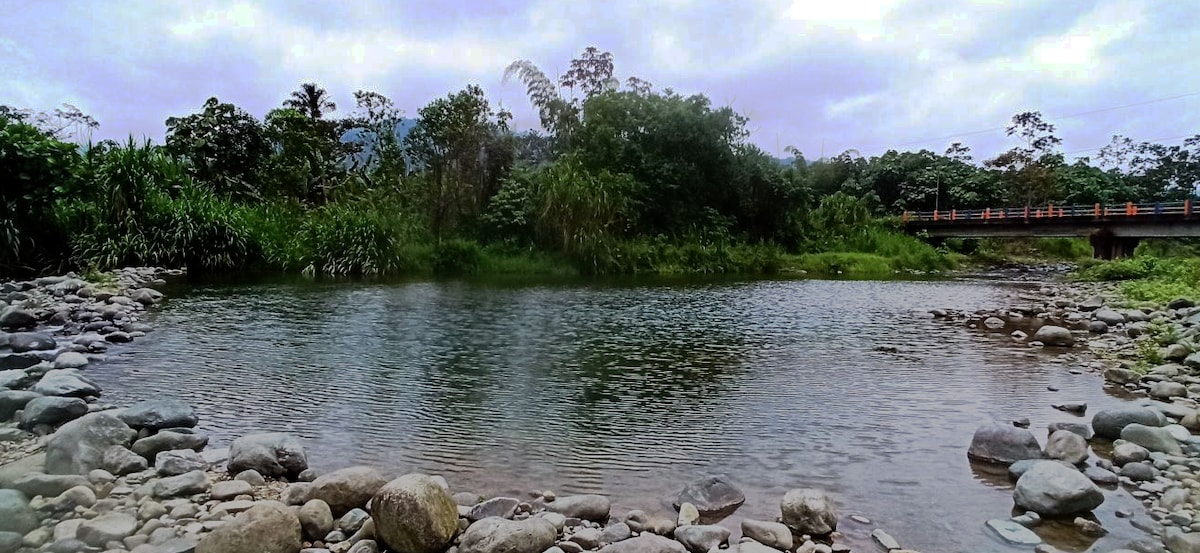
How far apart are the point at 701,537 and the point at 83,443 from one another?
3.95 m

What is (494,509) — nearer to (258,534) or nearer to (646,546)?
(646,546)

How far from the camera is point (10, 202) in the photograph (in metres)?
16.7

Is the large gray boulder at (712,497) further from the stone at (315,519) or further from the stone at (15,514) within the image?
the stone at (15,514)

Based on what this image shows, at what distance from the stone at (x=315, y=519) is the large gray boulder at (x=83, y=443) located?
165cm

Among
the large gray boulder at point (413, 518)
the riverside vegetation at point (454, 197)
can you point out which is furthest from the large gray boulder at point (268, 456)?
the riverside vegetation at point (454, 197)

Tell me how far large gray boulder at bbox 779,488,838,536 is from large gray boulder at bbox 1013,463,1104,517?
3.97 ft

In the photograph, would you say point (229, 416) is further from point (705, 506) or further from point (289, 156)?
point (289, 156)

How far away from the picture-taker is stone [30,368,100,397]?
6.29m

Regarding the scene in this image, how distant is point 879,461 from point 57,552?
A: 5.04 metres

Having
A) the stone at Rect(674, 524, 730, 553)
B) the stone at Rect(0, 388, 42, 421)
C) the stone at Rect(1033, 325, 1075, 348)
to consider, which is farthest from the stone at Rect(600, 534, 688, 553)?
the stone at Rect(1033, 325, 1075, 348)

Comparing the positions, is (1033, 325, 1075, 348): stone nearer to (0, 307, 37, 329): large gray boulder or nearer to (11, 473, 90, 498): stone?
(11, 473, 90, 498): stone

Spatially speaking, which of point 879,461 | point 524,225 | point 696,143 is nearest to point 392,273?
point 524,225

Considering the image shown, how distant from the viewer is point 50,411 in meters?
5.59

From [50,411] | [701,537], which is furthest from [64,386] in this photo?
[701,537]
